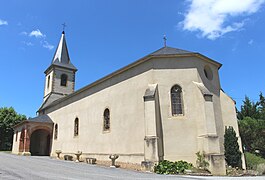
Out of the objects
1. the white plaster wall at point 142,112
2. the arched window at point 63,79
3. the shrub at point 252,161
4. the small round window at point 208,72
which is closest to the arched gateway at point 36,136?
the arched window at point 63,79

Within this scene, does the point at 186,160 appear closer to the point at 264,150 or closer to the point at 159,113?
the point at 159,113

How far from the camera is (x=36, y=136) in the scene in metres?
29.7

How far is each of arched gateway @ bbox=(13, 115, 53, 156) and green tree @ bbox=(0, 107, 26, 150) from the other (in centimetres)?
1148

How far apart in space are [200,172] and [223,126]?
4440 millimetres

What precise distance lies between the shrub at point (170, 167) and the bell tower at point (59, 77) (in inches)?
913

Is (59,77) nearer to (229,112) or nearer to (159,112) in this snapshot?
(159,112)

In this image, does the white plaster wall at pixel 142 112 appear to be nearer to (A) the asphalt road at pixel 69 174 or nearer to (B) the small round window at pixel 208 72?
(B) the small round window at pixel 208 72

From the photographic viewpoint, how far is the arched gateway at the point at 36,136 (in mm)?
24739

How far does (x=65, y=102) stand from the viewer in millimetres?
24531

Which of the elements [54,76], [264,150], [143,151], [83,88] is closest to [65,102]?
[83,88]

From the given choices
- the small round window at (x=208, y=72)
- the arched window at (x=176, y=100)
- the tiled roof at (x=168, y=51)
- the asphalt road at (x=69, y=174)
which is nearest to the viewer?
the asphalt road at (x=69, y=174)

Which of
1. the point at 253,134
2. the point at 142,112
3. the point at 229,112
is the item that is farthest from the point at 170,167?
the point at 253,134

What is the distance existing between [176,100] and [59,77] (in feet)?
76.3

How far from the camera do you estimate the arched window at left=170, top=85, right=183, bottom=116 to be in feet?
46.3
